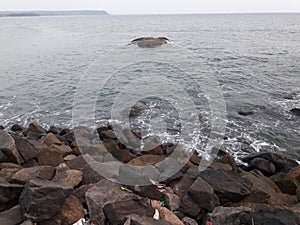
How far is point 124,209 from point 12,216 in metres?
2.12

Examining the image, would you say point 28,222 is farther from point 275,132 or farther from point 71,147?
point 275,132

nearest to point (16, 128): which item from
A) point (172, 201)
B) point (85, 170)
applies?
point (85, 170)

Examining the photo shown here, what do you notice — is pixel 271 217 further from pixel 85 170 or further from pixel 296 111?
pixel 296 111

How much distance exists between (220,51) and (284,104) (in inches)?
851

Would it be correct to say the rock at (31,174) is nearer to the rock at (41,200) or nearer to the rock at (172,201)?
the rock at (41,200)

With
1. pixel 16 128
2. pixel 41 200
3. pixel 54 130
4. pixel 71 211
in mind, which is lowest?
pixel 16 128

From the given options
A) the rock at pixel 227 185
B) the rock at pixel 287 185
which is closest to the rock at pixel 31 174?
the rock at pixel 227 185

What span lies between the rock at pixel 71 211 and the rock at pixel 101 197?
0.20m

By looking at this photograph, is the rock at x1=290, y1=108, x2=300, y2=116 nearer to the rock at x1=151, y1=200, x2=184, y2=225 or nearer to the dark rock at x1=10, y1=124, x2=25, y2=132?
the rock at x1=151, y1=200, x2=184, y2=225

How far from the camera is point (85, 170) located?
742cm

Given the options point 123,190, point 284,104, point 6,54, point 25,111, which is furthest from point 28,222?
point 6,54

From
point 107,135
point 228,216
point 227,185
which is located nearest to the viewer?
point 228,216

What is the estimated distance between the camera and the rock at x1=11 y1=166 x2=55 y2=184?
649 cm

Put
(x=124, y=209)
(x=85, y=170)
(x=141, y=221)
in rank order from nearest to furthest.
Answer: (x=141, y=221)
(x=124, y=209)
(x=85, y=170)
